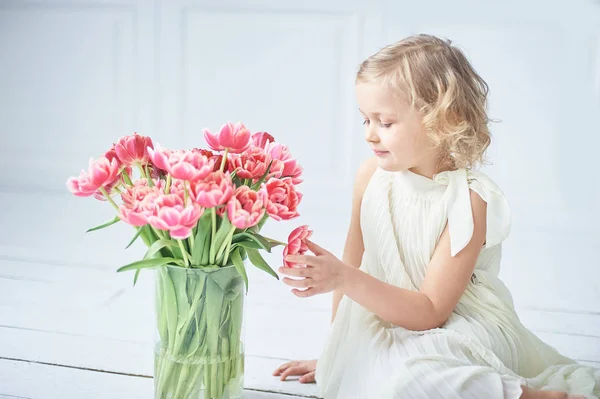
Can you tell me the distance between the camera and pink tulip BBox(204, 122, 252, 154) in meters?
1.06

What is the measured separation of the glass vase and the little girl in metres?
0.15

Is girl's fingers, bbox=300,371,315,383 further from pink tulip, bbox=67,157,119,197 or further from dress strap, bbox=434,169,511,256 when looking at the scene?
pink tulip, bbox=67,157,119,197

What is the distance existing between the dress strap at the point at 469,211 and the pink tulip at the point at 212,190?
1.42 feet

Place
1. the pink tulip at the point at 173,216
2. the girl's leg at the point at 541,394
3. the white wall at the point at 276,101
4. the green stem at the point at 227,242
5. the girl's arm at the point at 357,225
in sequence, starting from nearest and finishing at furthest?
the pink tulip at the point at 173,216
the green stem at the point at 227,242
the girl's leg at the point at 541,394
the girl's arm at the point at 357,225
the white wall at the point at 276,101

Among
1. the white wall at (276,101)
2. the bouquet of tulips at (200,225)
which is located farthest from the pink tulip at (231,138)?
the white wall at (276,101)

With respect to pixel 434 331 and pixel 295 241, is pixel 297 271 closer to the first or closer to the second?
pixel 295 241

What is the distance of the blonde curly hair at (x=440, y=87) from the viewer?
128 cm

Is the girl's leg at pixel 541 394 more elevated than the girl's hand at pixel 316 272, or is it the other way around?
the girl's hand at pixel 316 272

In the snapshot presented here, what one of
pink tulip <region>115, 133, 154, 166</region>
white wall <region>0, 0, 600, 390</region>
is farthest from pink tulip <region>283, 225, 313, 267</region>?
→ white wall <region>0, 0, 600, 390</region>

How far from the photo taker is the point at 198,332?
1.15 m

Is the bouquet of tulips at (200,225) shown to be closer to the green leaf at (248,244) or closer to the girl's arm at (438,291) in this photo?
the green leaf at (248,244)

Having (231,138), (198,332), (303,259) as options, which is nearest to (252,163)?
(231,138)

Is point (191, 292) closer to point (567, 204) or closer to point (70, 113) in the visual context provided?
point (567, 204)

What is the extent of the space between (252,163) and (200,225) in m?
0.11
